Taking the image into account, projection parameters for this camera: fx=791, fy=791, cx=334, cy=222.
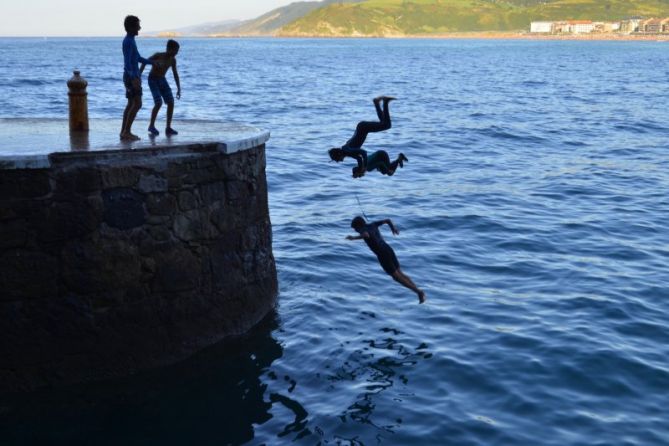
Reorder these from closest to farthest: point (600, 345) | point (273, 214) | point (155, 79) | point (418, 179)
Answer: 1. point (600, 345)
2. point (155, 79)
3. point (273, 214)
4. point (418, 179)

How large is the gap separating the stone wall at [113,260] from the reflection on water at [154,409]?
215 millimetres

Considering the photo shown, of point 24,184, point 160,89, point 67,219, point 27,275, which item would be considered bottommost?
point 27,275

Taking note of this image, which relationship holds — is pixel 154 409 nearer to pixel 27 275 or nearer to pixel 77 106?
pixel 27 275

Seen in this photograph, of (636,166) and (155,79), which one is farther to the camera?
(636,166)

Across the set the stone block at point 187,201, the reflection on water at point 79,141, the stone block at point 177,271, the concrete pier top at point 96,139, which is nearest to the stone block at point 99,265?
the stone block at point 177,271

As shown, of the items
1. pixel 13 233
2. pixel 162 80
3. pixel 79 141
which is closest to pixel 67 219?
pixel 13 233

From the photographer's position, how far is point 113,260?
380 inches

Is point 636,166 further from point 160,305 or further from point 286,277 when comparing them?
point 160,305

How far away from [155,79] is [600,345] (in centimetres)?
786

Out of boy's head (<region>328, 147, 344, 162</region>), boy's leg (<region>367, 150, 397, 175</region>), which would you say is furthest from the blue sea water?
boy's head (<region>328, 147, 344, 162</region>)

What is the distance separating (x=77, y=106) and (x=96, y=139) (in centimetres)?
144

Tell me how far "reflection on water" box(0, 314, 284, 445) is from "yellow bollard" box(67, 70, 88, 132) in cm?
420

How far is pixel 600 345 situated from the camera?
1159 cm

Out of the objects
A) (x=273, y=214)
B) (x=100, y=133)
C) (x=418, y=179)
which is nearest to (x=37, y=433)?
(x=100, y=133)
